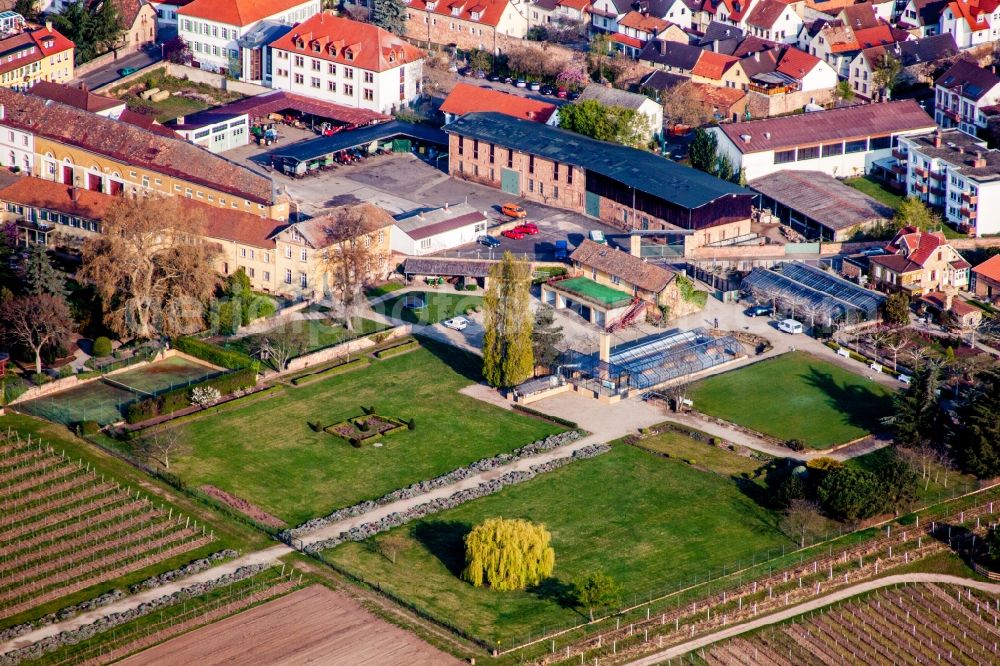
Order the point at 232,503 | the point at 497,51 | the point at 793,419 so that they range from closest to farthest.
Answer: the point at 232,503 < the point at 793,419 < the point at 497,51

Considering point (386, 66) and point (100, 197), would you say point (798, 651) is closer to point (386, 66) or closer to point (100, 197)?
point (100, 197)

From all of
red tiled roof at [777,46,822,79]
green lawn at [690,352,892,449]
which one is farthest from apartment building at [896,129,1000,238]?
green lawn at [690,352,892,449]

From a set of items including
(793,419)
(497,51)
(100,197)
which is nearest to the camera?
(793,419)

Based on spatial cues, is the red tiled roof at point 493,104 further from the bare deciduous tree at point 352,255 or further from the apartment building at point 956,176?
the apartment building at point 956,176

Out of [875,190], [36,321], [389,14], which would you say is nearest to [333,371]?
[36,321]

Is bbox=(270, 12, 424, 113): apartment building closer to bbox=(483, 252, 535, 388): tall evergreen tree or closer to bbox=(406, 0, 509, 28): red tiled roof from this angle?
bbox=(406, 0, 509, 28): red tiled roof

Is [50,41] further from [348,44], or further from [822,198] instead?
[822,198]

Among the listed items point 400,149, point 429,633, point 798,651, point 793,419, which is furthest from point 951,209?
point 429,633

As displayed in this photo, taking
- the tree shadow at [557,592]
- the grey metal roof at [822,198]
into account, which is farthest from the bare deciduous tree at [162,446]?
the grey metal roof at [822,198]
